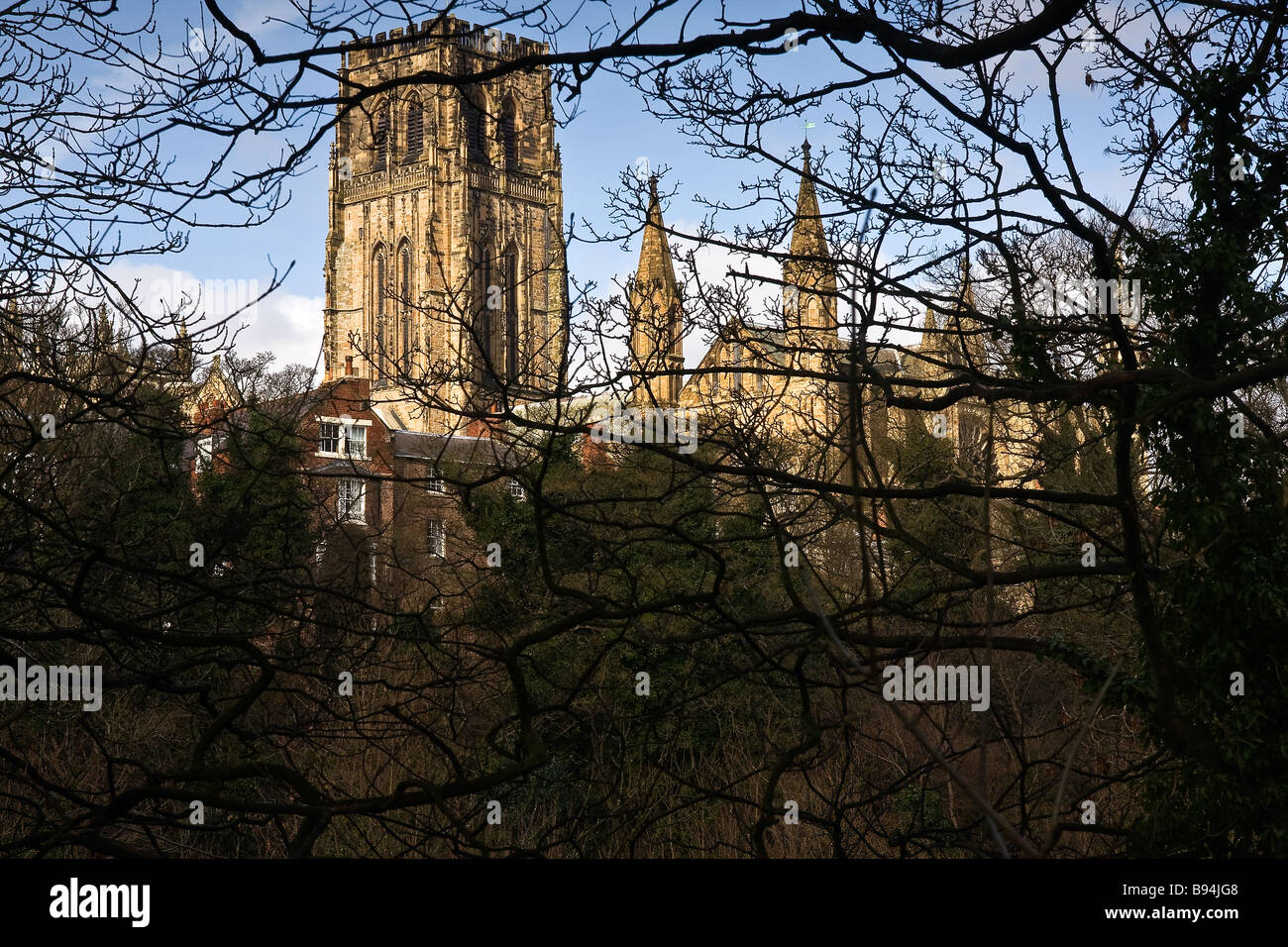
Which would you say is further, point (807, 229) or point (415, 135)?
point (415, 135)

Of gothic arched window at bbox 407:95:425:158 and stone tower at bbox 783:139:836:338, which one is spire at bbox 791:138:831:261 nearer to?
stone tower at bbox 783:139:836:338

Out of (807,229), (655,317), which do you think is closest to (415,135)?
(807,229)

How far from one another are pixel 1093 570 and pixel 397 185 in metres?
76.9

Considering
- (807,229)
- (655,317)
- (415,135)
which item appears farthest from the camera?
(415,135)

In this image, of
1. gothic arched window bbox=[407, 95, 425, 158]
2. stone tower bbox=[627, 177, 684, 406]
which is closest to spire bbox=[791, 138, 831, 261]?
stone tower bbox=[627, 177, 684, 406]

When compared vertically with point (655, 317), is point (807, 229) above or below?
above

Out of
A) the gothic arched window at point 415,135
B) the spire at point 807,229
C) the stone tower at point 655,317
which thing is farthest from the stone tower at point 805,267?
the gothic arched window at point 415,135

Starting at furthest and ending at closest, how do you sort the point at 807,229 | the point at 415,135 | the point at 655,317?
Result: the point at 415,135 < the point at 807,229 < the point at 655,317

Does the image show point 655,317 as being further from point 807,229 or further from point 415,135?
point 415,135

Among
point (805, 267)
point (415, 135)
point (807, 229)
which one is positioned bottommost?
point (805, 267)

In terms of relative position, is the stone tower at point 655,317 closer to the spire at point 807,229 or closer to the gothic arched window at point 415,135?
the spire at point 807,229
